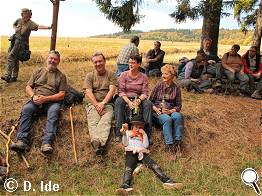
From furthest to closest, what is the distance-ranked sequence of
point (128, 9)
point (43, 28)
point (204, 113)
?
point (128, 9) < point (43, 28) < point (204, 113)

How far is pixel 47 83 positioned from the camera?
7598mm

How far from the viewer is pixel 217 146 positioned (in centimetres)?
795

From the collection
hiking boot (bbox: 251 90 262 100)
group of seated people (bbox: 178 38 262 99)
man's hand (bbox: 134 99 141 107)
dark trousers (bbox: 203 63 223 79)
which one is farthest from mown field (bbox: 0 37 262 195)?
dark trousers (bbox: 203 63 223 79)

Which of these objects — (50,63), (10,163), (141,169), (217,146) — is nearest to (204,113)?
(217,146)

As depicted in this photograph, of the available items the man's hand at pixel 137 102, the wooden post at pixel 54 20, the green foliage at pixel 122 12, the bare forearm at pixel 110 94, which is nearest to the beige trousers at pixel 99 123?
the bare forearm at pixel 110 94

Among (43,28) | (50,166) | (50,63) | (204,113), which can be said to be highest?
(43,28)

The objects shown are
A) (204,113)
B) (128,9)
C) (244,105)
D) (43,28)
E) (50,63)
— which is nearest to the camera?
(50,63)

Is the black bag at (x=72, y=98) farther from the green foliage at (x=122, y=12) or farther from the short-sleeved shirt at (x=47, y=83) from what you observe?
the green foliage at (x=122, y=12)

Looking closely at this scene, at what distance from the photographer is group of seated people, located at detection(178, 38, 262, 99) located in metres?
10.4

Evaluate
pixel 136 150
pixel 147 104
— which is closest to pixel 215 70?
pixel 147 104

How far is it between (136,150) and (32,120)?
1893 mm

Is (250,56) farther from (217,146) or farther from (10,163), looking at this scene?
(10,163)

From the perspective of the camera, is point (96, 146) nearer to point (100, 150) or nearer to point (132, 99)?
point (100, 150)

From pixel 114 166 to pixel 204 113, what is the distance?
259 cm
